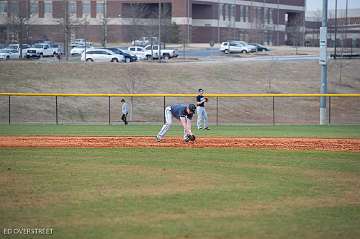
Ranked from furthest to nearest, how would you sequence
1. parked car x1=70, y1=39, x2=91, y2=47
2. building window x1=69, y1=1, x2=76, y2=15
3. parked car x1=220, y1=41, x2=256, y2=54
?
building window x1=69, y1=1, x2=76, y2=15, parked car x1=70, y1=39, x2=91, y2=47, parked car x1=220, y1=41, x2=256, y2=54

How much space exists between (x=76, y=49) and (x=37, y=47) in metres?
4.66

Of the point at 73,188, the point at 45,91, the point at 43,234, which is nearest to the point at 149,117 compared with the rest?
the point at 45,91

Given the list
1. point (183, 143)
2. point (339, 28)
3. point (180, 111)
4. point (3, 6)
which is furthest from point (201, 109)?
point (339, 28)

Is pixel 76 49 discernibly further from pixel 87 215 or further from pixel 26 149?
pixel 87 215

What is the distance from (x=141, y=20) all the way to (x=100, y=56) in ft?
75.7

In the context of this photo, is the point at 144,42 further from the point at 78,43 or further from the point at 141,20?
the point at 78,43

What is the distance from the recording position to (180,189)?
53.3 feet

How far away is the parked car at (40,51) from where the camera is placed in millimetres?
69625

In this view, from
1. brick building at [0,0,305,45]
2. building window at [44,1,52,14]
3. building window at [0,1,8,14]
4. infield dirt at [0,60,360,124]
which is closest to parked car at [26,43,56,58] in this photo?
brick building at [0,0,305,45]

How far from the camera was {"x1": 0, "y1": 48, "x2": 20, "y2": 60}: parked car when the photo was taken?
2599 inches

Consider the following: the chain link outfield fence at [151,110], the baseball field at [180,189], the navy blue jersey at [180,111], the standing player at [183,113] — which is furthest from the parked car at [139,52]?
the navy blue jersey at [180,111]

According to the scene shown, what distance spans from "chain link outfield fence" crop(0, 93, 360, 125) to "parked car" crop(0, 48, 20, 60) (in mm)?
18699

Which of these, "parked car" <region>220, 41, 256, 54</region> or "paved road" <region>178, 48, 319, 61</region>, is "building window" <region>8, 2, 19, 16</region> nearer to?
"paved road" <region>178, 48, 319, 61</region>

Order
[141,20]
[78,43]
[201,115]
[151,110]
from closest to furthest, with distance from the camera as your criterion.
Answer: [201,115], [151,110], [78,43], [141,20]
